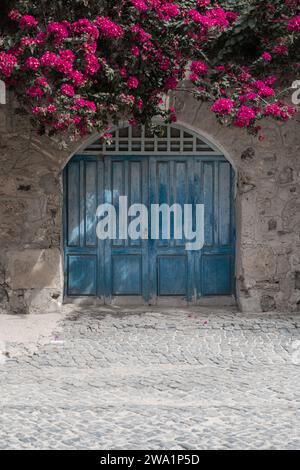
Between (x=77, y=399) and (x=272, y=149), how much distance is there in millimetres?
4091

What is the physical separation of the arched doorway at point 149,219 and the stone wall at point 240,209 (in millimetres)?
468

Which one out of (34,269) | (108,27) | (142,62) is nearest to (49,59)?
(108,27)

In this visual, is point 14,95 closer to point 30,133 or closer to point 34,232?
point 30,133

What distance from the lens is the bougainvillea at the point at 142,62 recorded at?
7227 millimetres

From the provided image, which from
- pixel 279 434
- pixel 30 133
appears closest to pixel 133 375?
pixel 279 434

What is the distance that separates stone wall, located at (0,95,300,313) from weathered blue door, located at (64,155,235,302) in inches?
18.4

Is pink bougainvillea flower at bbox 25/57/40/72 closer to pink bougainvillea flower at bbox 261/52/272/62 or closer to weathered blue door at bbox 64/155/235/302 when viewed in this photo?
weathered blue door at bbox 64/155/235/302

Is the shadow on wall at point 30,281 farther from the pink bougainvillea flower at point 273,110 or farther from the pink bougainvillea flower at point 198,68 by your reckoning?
the pink bougainvillea flower at point 273,110

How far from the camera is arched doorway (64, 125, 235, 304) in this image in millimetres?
9078

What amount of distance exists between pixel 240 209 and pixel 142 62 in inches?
79.9

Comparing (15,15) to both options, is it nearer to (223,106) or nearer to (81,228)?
(223,106)

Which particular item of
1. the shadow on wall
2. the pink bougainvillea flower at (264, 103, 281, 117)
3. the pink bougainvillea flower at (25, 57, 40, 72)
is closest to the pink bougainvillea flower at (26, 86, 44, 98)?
the pink bougainvillea flower at (25, 57, 40, 72)

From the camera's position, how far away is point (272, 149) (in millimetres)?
8656

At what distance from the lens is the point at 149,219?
9094 mm
